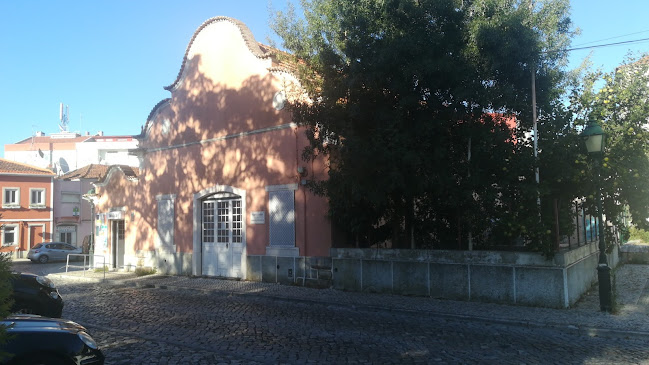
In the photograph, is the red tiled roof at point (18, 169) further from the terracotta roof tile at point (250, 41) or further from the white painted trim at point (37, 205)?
the terracotta roof tile at point (250, 41)

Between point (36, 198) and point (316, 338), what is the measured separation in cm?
3921

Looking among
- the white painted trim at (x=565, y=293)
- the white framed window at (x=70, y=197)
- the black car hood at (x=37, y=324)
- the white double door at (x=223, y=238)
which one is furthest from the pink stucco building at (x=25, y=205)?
the white painted trim at (x=565, y=293)

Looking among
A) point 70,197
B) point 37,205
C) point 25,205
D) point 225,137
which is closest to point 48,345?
point 225,137

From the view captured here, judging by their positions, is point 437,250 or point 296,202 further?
point 296,202

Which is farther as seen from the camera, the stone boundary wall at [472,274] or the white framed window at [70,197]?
the white framed window at [70,197]

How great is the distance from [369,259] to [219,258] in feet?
20.5

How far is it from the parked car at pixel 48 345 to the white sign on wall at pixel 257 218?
1018 centimetres

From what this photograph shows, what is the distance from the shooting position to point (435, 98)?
11281 mm

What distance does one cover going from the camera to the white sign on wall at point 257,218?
15.3 m

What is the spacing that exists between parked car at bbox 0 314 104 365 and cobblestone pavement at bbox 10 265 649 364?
1.91 meters

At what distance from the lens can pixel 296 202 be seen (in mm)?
14492

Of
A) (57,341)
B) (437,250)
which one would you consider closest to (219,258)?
(437,250)

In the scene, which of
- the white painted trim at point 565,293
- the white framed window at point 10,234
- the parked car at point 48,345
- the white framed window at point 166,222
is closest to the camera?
the parked car at point 48,345

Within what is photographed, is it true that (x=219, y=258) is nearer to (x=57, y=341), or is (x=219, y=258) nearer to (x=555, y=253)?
(x=555, y=253)
